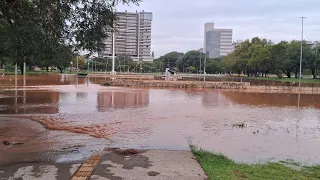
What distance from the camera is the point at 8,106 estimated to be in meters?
23.0

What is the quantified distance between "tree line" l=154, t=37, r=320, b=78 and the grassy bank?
A: 68.3 m

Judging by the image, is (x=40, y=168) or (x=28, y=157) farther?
(x=28, y=157)

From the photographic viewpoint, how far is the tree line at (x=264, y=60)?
78.2m

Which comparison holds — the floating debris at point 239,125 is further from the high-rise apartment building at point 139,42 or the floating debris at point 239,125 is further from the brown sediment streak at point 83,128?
the high-rise apartment building at point 139,42

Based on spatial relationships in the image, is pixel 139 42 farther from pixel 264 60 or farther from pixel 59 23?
pixel 59 23

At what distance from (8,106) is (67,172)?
708 inches

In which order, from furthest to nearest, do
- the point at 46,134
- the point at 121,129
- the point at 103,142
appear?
the point at 121,129
the point at 46,134
the point at 103,142

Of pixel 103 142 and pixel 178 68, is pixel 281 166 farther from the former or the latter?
pixel 178 68

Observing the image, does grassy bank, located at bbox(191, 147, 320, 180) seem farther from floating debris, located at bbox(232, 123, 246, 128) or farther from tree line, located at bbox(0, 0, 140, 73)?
floating debris, located at bbox(232, 123, 246, 128)

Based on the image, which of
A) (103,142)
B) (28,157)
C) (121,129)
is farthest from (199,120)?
(28,157)

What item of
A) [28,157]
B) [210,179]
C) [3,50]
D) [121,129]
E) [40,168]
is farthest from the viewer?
[121,129]

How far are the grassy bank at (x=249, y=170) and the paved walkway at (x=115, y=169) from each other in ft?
1.06

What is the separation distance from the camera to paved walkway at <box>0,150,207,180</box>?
6830 mm

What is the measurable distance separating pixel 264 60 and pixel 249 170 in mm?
81177
